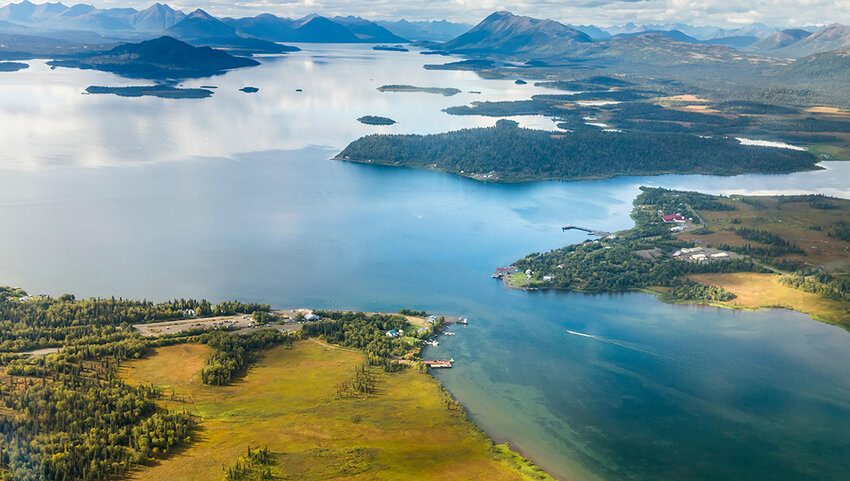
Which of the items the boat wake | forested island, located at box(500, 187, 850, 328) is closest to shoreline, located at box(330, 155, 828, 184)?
forested island, located at box(500, 187, 850, 328)

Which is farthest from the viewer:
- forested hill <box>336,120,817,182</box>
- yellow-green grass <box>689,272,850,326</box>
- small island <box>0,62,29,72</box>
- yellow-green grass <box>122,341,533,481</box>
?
small island <box>0,62,29,72</box>

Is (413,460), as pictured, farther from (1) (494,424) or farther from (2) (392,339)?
(2) (392,339)

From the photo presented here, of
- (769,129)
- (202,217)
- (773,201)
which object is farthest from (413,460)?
(769,129)

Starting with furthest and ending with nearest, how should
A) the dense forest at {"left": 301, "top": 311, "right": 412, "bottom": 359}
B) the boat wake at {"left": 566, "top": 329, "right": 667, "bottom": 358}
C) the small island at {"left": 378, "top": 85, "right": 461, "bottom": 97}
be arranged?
the small island at {"left": 378, "top": 85, "right": 461, "bottom": 97} < the boat wake at {"left": 566, "top": 329, "right": 667, "bottom": 358} < the dense forest at {"left": 301, "top": 311, "right": 412, "bottom": 359}

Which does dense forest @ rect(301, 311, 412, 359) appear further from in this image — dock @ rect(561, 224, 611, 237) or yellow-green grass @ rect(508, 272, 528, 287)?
dock @ rect(561, 224, 611, 237)

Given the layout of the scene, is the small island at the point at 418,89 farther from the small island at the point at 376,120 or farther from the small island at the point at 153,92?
the small island at the point at 376,120

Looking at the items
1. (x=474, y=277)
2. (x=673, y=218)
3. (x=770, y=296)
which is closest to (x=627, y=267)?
(x=770, y=296)
